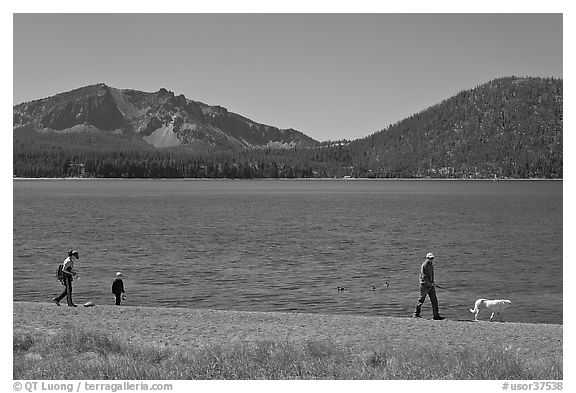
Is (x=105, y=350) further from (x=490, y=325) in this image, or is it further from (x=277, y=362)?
(x=490, y=325)

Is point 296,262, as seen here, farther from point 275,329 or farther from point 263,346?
point 263,346

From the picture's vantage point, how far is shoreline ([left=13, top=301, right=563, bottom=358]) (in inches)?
732

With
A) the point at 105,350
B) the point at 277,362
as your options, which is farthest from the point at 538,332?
the point at 105,350

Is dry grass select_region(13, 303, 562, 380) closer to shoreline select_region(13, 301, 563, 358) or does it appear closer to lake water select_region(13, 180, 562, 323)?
shoreline select_region(13, 301, 563, 358)

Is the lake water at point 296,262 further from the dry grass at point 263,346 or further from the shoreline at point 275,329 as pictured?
the dry grass at point 263,346

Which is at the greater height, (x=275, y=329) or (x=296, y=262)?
(x=275, y=329)

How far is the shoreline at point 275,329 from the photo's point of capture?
1859 centimetres

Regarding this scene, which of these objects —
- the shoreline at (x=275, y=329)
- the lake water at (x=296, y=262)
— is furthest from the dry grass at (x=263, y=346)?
the lake water at (x=296, y=262)

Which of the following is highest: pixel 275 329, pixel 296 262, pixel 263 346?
pixel 263 346

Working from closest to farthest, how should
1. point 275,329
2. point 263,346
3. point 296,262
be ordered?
1. point 263,346
2. point 275,329
3. point 296,262

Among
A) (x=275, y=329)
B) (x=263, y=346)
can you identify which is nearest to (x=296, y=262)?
(x=275, y=329)

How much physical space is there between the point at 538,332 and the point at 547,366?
5.94 metres

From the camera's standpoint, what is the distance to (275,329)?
20.8 m

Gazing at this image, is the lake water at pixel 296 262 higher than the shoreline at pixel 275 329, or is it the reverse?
the shoreline at pixel 275 329
